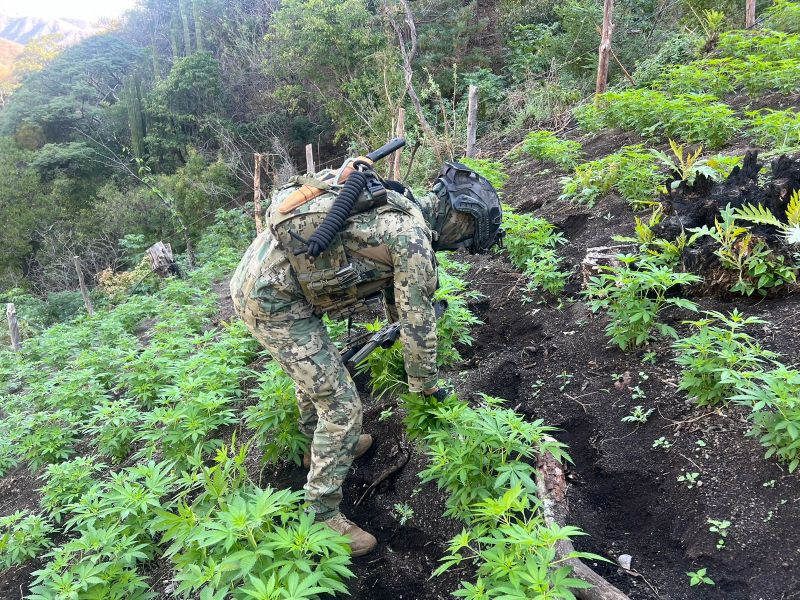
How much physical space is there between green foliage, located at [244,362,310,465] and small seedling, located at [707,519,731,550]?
208 cm

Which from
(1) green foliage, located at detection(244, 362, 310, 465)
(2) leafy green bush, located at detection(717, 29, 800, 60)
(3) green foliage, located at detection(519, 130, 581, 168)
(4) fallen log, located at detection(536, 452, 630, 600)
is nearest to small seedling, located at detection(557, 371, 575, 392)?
(4) fallen log, located at detection(536, 452, 630, 600)

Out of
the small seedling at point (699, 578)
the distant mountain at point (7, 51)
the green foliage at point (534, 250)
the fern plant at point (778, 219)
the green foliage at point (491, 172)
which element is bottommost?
the small seedling at point (699, 578)

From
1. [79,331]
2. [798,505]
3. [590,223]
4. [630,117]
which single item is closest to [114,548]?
[798,505]

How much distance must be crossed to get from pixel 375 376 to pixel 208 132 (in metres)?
19.6

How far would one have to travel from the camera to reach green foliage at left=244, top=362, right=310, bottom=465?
2939mm

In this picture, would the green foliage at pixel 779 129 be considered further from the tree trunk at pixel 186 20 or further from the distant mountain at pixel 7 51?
the distant mountain at pixel 7 51

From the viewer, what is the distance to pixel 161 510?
6.62 ft

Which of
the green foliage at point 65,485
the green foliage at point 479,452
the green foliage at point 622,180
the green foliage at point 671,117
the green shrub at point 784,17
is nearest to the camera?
the green foliage at point 479,452

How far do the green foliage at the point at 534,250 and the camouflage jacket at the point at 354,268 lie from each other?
1869 millimetres

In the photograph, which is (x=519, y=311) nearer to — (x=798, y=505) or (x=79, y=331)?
(x=798, y=505)

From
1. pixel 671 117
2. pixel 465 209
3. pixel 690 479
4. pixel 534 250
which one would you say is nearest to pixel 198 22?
pixel 671 117

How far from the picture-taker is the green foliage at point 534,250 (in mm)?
4152

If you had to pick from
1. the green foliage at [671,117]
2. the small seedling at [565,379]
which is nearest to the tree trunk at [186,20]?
the green foliage at [671,117]

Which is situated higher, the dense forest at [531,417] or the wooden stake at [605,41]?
the wooden stake at [605,41]
